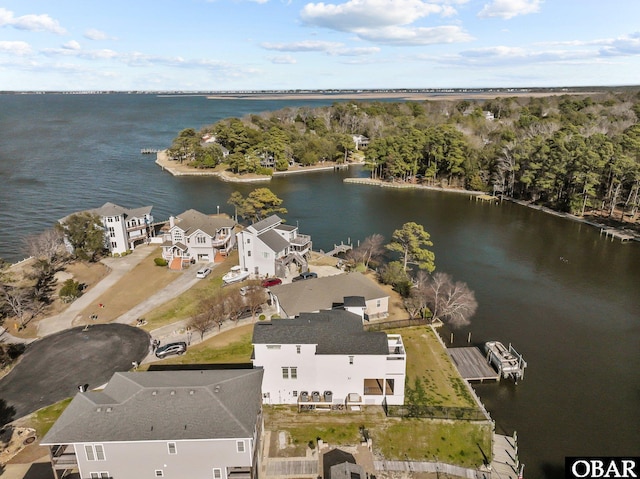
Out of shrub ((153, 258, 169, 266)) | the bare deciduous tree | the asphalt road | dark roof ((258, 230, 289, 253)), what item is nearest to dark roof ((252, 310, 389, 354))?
the asphalt road

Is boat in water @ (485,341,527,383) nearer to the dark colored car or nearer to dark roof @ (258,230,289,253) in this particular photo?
the dark colored car

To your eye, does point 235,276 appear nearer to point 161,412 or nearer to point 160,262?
point 160,262

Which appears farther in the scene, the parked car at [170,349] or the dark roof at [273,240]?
the dark roof at [273,240]

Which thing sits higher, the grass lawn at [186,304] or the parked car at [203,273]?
the parked car at [203,273]

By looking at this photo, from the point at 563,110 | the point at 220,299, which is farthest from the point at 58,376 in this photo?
the point at 563,110

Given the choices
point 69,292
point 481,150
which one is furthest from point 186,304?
point 481,150

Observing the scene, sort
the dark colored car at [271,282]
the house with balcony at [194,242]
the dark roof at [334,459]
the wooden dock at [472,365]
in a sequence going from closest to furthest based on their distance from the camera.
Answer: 1. the dark roof at [334,459]
2. the wooden dock at [472,365]
3. the dark colored car at [271,282]
4. the house with balcony at [194,242]

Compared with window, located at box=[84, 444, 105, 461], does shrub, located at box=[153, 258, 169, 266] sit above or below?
below

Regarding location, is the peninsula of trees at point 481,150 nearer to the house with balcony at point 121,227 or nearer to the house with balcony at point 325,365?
the house with balcony at point 121,227

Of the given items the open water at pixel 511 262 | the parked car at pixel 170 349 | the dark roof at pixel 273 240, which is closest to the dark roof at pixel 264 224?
the dark roof at pixel 273 240
